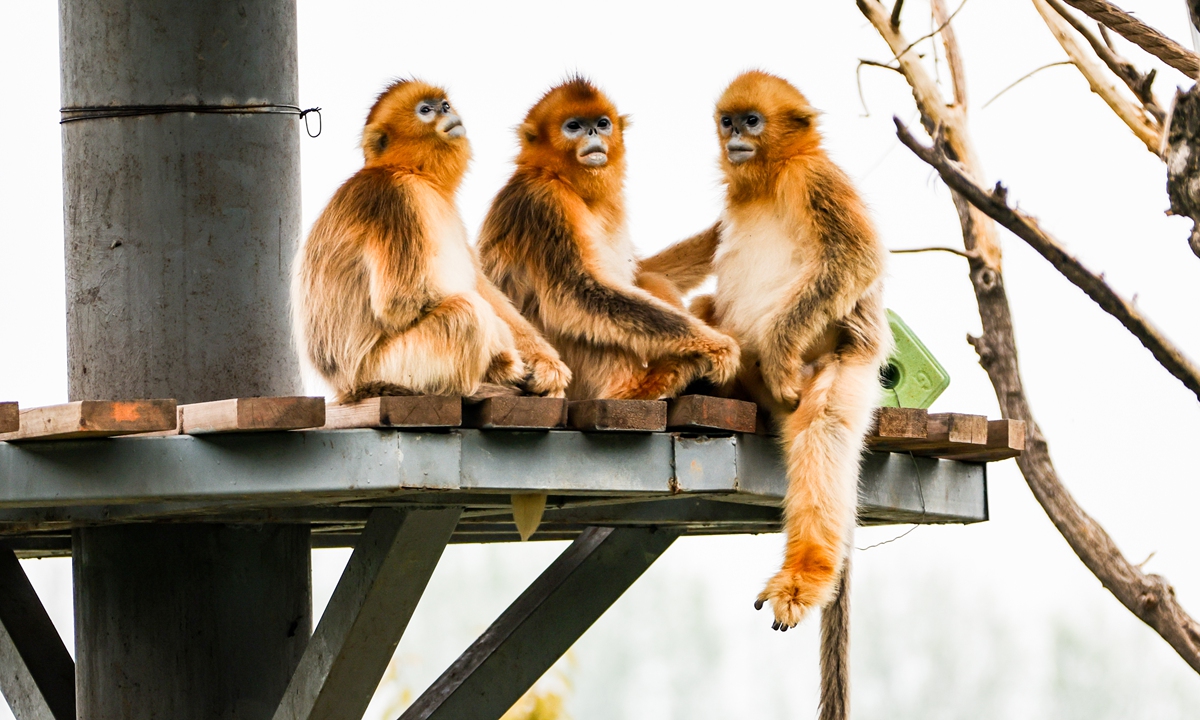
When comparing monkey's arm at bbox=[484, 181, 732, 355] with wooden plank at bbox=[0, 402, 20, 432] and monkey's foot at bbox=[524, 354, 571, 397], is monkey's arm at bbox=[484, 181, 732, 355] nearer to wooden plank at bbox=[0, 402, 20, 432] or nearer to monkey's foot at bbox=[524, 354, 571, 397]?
monkey's foot at bbox=[524, 354, 571, 397]

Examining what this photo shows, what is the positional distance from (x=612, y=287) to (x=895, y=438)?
30.5 inches

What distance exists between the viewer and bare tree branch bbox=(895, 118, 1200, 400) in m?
4.25

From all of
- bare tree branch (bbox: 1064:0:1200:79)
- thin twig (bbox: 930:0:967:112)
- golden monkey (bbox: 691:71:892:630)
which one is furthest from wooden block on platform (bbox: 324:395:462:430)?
thin twig (bbox: 930:0:967:112)

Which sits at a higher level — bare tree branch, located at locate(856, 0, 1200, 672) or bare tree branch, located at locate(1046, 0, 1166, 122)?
bare tree branch, located at locate(1046, 0, 1166, 122)

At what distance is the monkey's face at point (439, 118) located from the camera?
10.5 ft

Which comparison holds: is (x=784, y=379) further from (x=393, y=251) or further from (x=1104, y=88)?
(x=1104, y=88)

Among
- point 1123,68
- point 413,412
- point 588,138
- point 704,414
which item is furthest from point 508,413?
point 1123,68

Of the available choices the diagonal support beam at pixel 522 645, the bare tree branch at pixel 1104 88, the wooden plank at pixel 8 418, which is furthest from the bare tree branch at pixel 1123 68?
the wooden plank at pixel 8 418

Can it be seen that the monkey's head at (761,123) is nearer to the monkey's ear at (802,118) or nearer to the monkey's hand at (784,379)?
the monkey's ear at (802,118)

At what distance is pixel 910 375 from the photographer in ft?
12.9

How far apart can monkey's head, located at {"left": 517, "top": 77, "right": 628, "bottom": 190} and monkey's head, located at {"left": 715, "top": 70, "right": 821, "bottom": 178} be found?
303 mm

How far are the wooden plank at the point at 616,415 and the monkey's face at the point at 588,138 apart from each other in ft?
2.80

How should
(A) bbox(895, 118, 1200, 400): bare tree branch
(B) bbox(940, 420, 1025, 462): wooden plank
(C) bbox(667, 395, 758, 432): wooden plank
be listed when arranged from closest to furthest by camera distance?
(C) bbox(667, 395, 758, 432): wooden plank → (B) bbox(940, 420, 1025, 462): wooden plank → (A) bbox(895, 118, 1200, 400): bare tree branch

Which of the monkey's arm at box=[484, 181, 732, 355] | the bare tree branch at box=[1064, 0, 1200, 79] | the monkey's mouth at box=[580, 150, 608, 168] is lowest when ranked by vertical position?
the monkey's arm at box=[484, 181, 732, 355]
